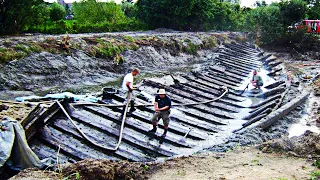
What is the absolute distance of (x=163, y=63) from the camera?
23.1 metres

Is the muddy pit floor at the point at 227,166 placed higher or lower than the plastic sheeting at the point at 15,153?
lower

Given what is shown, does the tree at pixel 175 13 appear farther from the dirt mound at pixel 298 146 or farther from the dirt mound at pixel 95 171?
the dirt mound at pixel 95 171

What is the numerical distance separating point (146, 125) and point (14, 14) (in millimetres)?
16145

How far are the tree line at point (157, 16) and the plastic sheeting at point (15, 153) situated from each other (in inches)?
664

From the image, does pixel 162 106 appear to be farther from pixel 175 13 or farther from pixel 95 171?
pixel 175 13

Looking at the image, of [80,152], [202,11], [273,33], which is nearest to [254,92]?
[80,152]

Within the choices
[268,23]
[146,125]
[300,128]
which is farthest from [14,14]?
[268,23]

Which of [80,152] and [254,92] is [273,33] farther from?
[80,152]

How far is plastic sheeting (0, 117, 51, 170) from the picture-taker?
6879 millimetres

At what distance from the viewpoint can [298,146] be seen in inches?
308

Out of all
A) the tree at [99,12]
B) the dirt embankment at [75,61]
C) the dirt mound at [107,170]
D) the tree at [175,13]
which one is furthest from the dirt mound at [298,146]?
the tree at [99,12]

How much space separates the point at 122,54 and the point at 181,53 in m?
6.60

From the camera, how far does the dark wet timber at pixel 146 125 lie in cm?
884

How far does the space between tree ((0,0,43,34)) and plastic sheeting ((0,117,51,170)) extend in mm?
16660
